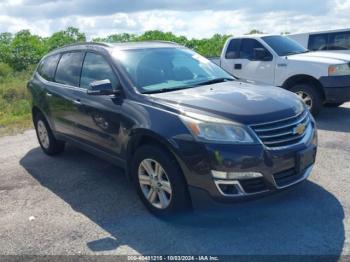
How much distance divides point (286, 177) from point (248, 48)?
18.7ft

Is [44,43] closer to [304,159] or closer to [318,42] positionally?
[318,42]

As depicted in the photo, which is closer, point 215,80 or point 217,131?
point 217,131

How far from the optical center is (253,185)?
3525 mm

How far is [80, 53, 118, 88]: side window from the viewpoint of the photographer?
4602mm

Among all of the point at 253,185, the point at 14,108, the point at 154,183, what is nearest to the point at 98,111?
the point at 154,183

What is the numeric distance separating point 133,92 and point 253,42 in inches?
206

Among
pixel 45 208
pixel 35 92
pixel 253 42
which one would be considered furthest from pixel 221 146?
pixel 253 42

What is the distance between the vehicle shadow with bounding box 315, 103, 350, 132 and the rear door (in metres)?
4.41

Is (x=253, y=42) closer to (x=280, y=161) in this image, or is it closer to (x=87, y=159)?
(x=87, y=159)

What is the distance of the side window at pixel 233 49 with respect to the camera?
9133 mm

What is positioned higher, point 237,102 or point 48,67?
point 48,67

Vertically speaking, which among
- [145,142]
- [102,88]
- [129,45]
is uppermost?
[129,45]

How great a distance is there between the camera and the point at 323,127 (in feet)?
23.7

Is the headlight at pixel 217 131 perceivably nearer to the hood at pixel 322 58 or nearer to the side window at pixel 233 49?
the hood at pixel 322 58
